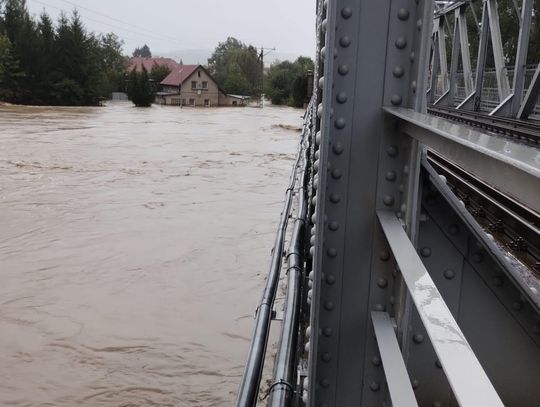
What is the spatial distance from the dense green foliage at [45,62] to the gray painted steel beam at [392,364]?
63.2m

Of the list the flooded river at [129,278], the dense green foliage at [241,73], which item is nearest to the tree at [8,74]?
the dense green foliage at [241,73]

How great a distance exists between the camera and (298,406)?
6.84 feet

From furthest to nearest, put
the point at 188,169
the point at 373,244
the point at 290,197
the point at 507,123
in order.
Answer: the point at 188,169 < the point at 507,123 < the point at 290,197 < the point at 373,244

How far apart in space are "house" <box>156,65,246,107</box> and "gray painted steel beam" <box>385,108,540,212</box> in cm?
7420

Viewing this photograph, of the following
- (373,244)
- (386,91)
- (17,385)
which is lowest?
(17,385)

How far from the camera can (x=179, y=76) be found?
7988 cm

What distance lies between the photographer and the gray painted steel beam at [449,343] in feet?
2.67

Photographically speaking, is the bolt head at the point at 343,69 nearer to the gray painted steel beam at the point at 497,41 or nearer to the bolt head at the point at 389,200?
the bolt head at the point at 389,200

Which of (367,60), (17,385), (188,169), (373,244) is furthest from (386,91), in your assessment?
(188,169)

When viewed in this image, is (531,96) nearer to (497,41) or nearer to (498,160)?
(497,41)

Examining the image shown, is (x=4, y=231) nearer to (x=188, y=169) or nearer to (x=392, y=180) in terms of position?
(x=188, y=169)

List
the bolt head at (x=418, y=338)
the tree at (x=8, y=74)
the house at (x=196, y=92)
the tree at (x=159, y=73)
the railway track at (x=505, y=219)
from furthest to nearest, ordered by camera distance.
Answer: the tree at (x=159, y=73)
the house at (x=196, y=92)
the tree at (x=8, y=74)
the railway track at (x=505, y=219)
the bolt head at (x=418, y=338)

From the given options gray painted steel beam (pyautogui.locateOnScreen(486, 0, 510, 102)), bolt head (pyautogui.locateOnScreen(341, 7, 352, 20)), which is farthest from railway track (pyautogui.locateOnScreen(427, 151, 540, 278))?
gray painted steel beam (pyautogui.locateOnScreen(486, 0, 510, 102))

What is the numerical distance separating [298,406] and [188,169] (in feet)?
56.6
